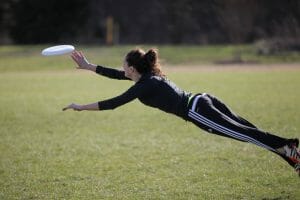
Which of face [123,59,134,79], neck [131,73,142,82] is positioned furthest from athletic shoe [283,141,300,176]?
face [123,59,134,79]

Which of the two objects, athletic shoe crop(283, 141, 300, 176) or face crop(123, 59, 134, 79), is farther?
face crop(123, 59, 134, 79)

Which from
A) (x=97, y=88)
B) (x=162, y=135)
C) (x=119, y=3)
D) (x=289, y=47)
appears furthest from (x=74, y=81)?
(x=119, y=3)

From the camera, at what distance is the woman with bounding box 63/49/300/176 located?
6.15 m

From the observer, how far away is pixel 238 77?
70.9 feet

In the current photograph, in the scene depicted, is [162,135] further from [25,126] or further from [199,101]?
[199,101]

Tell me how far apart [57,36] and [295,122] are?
3154cm

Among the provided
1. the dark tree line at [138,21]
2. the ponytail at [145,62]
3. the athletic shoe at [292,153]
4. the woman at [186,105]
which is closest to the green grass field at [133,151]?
the athletic shoe at [292,153]

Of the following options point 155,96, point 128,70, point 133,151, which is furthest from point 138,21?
point 155,96

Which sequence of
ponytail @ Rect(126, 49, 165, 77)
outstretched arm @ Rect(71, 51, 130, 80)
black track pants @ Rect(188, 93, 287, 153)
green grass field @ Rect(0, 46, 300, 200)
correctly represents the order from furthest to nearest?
outstretched arm @ Rect(71, 51, 130, 80), green grass field @ Rect(0, 46, 300, 200), ponytail @ Rect(126, 49, 165, 77), black track pants @ Rect(188, 93, 287, 153)

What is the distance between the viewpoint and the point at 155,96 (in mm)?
6332

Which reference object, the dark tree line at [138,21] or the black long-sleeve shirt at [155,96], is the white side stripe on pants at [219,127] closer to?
the black long-sleeve shirt at [155,96]

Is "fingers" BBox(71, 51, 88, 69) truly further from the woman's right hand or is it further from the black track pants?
the black track pants

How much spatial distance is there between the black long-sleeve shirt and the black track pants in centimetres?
14

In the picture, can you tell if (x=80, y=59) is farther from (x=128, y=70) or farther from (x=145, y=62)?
(x=145, y=62)
